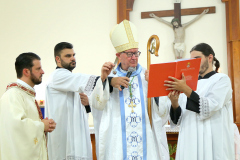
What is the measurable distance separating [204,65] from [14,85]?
2.01m

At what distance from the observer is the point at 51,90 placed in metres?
4.21

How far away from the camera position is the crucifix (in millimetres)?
7570

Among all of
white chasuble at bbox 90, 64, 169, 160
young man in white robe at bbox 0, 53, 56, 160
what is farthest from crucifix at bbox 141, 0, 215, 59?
young man in white robe at bbox 0, 53, 56, 160

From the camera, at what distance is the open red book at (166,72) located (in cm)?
287

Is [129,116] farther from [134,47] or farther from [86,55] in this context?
[86,55]

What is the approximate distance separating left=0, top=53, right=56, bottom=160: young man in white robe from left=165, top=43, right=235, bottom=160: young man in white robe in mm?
1376

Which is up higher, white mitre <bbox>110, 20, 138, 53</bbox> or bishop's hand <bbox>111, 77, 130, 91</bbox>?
white mitre <bbox>110, 20, 138, 53</bbox>

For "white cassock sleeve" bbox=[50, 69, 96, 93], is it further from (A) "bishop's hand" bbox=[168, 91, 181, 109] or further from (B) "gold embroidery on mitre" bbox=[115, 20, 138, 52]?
(A) "bishop's hand" bbox=[168, 91, 181, 109]

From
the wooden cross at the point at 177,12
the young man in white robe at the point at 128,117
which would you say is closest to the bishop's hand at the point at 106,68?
the young man in white robe at the point at 128,117

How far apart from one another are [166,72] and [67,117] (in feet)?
5.78

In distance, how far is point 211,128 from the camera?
128 inches

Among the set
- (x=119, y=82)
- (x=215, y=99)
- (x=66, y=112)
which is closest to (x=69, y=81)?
(x=66, y=112)

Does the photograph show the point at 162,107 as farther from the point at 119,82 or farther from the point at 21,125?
the point at 21,125

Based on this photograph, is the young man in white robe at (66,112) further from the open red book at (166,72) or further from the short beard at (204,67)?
the short beard at (204,67)
